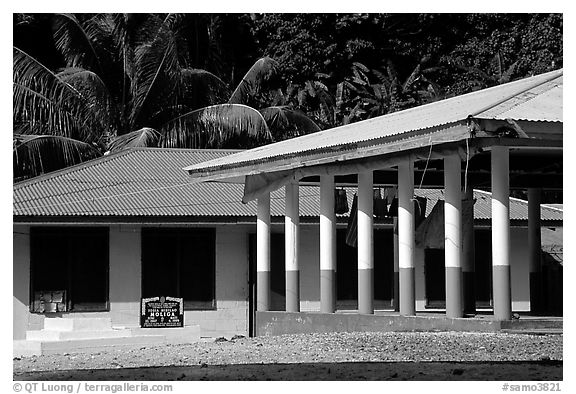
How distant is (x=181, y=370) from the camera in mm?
14266

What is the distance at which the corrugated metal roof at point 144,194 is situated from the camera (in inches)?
979

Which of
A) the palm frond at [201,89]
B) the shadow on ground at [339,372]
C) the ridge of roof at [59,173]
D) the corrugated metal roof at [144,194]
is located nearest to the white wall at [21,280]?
the corrugated metal roof at [144,194]

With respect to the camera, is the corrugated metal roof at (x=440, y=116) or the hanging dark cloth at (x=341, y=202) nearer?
the corrugated metal roof at (x=440, y=116)

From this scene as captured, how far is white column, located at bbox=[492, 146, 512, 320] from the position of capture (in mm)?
16781

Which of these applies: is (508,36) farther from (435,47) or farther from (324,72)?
(324,72)

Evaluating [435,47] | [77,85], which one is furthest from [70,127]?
[435,47]

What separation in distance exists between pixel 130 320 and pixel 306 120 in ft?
42.7

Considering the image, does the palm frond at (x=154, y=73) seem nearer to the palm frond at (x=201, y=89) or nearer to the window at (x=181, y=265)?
the palm frond at (x=201, y=89)

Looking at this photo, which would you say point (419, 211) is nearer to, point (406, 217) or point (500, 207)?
point (406, 217)

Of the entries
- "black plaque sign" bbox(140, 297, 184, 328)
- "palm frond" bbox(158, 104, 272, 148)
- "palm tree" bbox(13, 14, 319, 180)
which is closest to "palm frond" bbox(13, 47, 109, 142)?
"palm tree" bbox(13, 14, 319, 180)

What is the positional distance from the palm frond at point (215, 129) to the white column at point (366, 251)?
14.7m

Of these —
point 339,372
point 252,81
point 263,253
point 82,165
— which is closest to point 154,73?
point 252,81

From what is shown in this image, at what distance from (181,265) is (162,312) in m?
2.30

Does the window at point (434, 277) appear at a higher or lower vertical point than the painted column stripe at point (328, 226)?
lower
